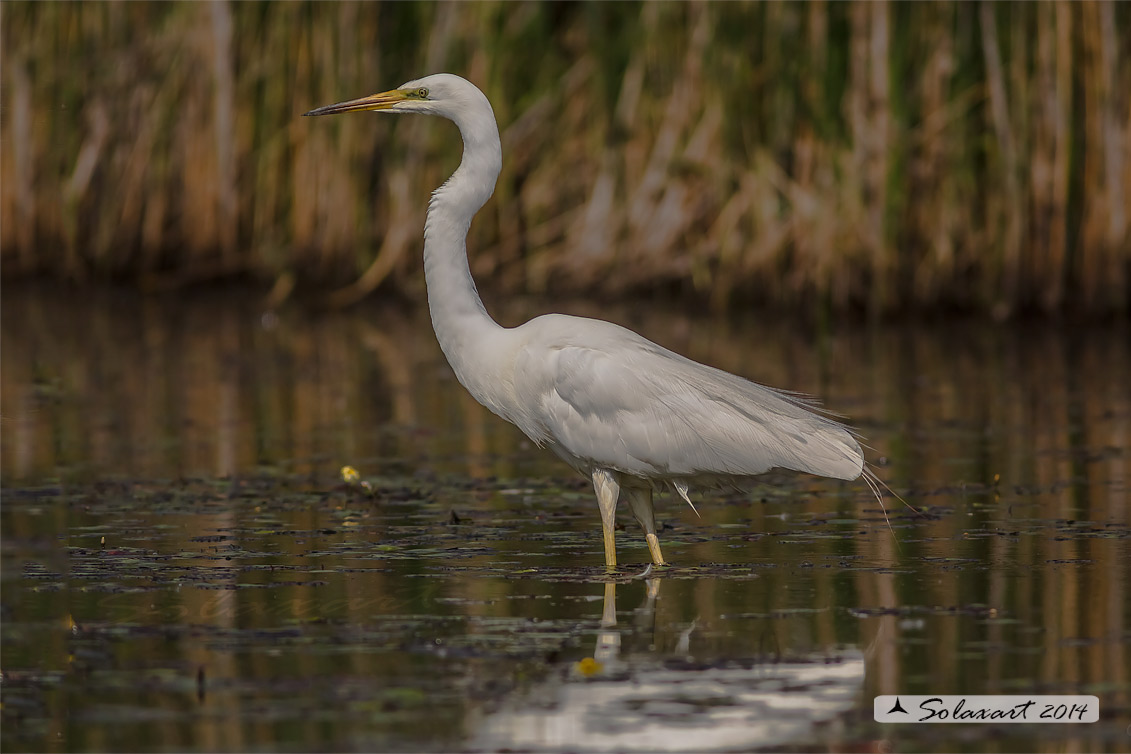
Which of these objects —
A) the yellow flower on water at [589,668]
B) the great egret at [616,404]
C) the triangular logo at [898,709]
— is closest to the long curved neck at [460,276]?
the great egret at [616,404]

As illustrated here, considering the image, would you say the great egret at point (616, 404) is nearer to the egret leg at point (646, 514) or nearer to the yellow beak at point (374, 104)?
the egret leg at point (646, 514)

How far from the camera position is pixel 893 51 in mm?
13219

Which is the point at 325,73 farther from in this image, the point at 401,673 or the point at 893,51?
the point at 401,673

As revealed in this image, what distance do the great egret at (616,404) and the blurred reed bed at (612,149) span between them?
22.9 feet

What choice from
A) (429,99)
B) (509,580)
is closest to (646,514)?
(509,580)

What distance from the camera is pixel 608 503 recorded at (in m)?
6.43

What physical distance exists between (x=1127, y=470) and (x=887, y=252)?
214 inches

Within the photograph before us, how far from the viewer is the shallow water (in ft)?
14.7


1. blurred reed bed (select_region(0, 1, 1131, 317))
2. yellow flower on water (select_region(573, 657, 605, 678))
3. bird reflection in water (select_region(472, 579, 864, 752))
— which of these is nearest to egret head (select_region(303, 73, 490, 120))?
bird reflection in water (select_region(472, 579, 864, 752))

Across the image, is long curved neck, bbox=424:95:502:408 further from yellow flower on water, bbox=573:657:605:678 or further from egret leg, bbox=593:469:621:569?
yellow flower on water, bbox=573:657:605:678

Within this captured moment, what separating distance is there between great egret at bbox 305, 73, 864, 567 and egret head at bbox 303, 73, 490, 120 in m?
0.36

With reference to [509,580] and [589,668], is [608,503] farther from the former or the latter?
[589,668]

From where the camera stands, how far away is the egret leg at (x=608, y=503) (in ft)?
20.7

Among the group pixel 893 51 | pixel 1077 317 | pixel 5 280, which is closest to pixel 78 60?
pixel 5 280
